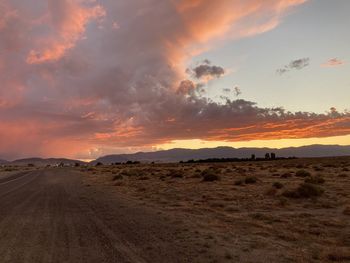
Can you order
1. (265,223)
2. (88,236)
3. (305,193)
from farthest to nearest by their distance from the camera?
(305,193)
(265,223)
(88,236)

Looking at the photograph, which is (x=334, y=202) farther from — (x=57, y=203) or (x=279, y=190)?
(x=57, y=203)

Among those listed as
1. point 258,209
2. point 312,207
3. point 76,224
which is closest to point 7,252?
point 76,224

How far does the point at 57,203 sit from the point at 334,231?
14.3 meters

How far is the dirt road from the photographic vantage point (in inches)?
356

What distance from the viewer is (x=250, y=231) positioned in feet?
39.5

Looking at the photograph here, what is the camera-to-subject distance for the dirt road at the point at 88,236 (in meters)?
9.05

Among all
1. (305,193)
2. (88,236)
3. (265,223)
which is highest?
(305,193)

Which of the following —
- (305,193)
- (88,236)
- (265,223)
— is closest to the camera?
(88,236)

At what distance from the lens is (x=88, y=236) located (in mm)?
11453

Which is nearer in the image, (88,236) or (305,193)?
(88,236)

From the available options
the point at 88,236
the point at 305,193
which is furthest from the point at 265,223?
the point at 305,193

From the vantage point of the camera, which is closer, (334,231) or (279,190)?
(334,231)

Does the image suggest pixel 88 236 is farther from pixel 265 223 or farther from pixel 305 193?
pixel 305 193

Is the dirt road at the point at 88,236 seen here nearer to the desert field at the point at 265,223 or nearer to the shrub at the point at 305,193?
the desert field at the point at 265,223
